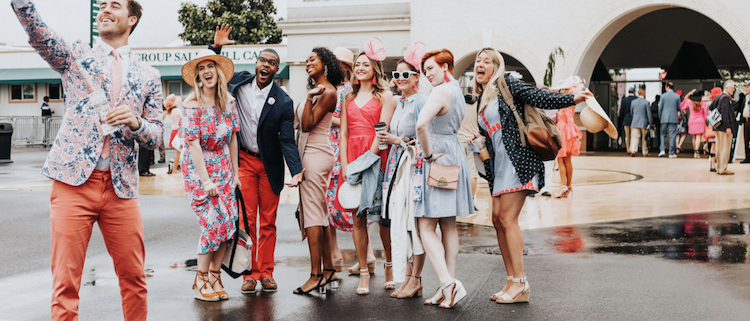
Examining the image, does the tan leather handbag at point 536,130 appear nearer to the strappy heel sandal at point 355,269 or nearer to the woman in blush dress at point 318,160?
the woman in blush dress at point 318,160

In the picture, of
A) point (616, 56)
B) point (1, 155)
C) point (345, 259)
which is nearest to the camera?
point (345, 259)

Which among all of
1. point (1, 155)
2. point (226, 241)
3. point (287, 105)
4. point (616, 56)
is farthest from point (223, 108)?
point (616, 56)

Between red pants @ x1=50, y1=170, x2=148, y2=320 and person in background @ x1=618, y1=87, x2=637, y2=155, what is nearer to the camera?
red pants @ x1=50, y1=170, x2=148, y2=320

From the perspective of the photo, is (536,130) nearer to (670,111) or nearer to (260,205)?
(260,205)

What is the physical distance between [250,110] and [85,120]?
2.31 m

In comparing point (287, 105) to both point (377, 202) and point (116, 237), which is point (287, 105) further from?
point (116, 237)

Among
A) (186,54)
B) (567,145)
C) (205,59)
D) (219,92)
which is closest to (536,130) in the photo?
(219,92)

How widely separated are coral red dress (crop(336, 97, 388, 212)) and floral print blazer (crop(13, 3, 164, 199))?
7.69ft

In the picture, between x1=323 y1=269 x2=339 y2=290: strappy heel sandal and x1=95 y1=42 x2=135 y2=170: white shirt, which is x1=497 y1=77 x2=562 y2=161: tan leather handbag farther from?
x1=95 y1=42 x2=135 y2=170: white shirt

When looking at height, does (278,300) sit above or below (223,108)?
below

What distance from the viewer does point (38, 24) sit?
3354 millimetres

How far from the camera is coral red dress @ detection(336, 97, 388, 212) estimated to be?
600 cm

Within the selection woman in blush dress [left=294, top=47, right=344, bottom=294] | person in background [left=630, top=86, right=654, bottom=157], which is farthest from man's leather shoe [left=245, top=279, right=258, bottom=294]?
person in background [left=630, top=86, right=654, bottom=157]

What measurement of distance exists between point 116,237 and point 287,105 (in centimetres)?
230
